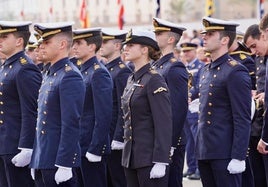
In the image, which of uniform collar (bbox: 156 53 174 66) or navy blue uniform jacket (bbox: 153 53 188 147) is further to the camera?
uniform collar (bbox: 156 53 174 66)

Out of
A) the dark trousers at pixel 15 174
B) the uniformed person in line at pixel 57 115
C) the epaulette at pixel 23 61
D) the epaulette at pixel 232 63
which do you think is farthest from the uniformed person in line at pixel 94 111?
the epaulette at pixel 232 63

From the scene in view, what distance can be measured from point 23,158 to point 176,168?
167 cm

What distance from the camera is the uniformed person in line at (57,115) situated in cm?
689

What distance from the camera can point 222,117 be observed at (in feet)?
23.7

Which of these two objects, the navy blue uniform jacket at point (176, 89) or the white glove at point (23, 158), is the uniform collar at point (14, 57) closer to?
the white glove at point (23, 158)

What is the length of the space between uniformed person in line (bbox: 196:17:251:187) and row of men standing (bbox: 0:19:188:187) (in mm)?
502

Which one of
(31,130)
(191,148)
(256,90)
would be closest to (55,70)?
(31,130)

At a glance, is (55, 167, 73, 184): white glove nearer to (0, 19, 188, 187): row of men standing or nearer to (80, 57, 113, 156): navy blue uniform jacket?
(0, 19, 188, 187): row of men standing

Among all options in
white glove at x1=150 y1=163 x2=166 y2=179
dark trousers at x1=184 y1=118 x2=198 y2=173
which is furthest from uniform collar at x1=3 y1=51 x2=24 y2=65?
dark trousers at x1=184 y1=118 x2=198 y2=173

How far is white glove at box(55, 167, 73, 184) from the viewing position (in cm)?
684

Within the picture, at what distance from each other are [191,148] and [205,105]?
515 centimetres

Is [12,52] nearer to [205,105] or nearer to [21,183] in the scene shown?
[21,183]

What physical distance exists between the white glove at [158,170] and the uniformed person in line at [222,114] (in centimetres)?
65

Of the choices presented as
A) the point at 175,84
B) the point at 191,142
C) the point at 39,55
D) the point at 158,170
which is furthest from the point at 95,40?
the point at 191,142
